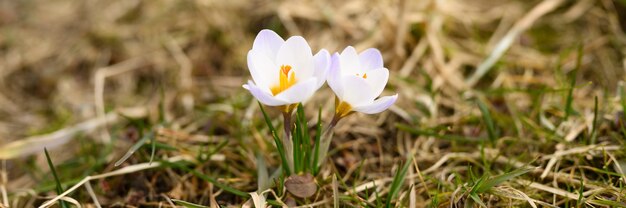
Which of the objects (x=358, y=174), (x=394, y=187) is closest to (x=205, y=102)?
(x=358, y=174)

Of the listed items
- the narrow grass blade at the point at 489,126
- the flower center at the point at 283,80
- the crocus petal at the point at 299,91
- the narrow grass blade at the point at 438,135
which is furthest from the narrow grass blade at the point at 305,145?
the narrow grass blade at the point at 489,126

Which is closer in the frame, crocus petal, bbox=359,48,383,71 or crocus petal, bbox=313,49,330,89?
crocus petal, bbox=313,49,330,89

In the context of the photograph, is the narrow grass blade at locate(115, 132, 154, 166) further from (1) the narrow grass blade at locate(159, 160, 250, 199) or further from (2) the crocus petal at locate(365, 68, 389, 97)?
(2) the crocus petal at locate(365, 68, 389, 97)

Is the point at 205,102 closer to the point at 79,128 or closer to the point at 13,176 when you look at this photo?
the point at 79,128

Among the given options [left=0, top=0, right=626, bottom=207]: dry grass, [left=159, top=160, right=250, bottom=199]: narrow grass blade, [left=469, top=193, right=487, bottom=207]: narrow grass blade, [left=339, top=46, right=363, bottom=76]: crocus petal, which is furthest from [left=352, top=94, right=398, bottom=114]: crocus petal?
[left=159, top=160, right=250, bottom=199]: narrow grass blade

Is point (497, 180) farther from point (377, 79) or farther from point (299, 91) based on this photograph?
point (299, 91)
